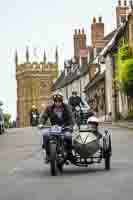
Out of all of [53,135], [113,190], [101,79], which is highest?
[101,79]

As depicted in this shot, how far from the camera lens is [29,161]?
21203 millimetres

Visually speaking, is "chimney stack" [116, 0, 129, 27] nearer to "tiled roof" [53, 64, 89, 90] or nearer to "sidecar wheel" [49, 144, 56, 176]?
"tiled roof" [53, 64, 89, 90]

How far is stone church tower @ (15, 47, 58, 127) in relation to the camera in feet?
594

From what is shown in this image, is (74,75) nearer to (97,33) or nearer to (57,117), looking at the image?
(97,33)

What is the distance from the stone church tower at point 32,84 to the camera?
181m

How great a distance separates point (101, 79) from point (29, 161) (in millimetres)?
65425

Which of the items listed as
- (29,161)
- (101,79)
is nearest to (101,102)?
(101,79)

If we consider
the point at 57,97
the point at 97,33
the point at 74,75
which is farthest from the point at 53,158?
the point at 74,75

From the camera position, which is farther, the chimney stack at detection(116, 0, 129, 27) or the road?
the chimney stack at detection(116, 0, 129, 27)

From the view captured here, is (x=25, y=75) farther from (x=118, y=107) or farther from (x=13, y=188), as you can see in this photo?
(x=13, y=188)

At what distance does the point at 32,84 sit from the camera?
181125mm

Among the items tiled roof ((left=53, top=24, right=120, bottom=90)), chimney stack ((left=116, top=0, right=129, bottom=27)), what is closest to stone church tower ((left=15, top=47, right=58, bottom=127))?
tiled roof ((left=53, top=24, right=120, bottom=90))

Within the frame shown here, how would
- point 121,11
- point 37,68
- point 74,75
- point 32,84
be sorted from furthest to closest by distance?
1. point 37,68
2. point 32,84
3. point 74,75
4. point 121,11

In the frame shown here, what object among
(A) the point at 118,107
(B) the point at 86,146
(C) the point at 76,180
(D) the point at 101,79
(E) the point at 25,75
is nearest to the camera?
(C) the point at 76,180
